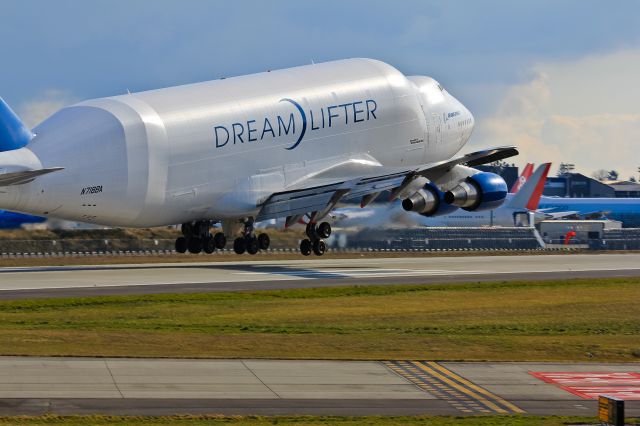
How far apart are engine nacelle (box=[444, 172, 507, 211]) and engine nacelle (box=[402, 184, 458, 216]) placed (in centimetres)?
56

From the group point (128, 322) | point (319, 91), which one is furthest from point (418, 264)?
point (128, 322)

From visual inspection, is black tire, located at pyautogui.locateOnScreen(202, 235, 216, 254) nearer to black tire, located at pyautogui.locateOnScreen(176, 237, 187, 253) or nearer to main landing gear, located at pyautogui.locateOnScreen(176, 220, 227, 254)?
main landing gear, located at pyautogui.locateOnScreen(176, 220, 227, 254)

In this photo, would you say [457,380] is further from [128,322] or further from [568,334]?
[128,322]

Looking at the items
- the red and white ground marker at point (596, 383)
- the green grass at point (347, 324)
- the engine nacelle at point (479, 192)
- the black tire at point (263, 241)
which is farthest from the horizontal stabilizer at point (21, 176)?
the red and white ground marker at point (596, 383)

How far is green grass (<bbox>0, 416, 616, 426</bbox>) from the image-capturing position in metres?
22.0

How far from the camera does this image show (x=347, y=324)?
40.6 metres

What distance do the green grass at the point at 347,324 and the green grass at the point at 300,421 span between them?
28.9 feet

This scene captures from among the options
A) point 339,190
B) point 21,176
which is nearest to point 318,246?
point 339,190

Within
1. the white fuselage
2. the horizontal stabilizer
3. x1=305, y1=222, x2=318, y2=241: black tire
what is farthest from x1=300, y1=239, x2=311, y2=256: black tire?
the horizontal stabilizer

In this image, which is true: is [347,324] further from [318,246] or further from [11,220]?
[11,220]

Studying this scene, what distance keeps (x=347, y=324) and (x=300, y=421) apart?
17848 mm

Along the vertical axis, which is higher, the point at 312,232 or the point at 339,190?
the point at 339,190

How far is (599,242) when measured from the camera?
307 ft

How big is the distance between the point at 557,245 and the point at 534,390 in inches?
2905
